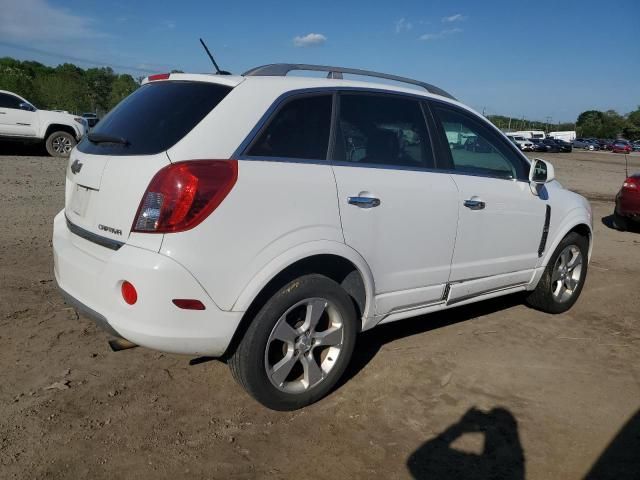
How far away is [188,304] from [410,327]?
233 cm

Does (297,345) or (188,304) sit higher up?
(188,304)

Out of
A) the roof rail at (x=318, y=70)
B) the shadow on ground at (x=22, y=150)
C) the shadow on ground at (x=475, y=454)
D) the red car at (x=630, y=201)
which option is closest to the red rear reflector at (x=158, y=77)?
the roof rail at (x=318, y=70)

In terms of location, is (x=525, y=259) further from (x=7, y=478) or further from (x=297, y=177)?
(x=7, y=478)

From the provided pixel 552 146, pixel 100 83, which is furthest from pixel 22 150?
pixel 100 83

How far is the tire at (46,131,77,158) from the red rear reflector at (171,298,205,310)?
1419 centimetres

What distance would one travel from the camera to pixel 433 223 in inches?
138

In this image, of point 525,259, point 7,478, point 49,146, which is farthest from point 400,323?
point 49,146

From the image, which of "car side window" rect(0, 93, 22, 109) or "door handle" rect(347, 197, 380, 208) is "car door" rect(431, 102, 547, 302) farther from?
"car side window" rect(0, 93, 22, 109)

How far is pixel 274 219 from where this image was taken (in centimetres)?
277

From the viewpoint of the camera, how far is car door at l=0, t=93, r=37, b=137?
46.9 ft

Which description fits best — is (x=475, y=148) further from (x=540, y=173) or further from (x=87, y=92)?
(x=87, y=92)

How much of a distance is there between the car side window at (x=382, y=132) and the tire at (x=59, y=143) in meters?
13.7

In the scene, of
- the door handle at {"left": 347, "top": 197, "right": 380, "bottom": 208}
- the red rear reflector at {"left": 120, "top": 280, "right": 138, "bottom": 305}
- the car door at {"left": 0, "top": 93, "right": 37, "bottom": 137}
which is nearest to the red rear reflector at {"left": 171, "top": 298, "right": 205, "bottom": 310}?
the red rear reflector at {"left": 120, "top": 280, "right": 138, "bottom": 305}

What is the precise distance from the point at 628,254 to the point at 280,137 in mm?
6498
